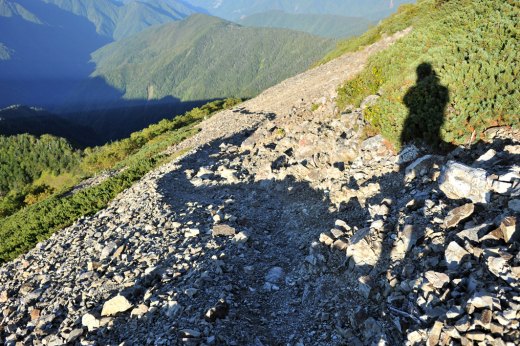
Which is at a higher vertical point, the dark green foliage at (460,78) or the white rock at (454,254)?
the dark green foliage at (460,78)

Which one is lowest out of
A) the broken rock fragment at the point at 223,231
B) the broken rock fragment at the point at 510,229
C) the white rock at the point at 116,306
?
the white rock at the point at 116,306

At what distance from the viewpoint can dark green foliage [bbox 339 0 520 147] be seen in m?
11.2

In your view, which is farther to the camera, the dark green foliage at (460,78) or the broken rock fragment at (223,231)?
the broken rock fragment at (223,231)

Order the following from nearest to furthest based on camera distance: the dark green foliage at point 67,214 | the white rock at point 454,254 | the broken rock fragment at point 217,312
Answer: the white rock at point 454,254
the broken rock fragment at point 217,312
the dark green foliage at point 67,214

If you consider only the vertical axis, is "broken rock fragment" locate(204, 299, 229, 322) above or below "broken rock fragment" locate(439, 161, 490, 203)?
below

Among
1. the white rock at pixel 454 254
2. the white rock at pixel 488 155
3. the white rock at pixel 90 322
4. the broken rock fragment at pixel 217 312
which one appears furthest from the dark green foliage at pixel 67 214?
the white rock at pixel 488 155

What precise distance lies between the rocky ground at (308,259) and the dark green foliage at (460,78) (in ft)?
2.91

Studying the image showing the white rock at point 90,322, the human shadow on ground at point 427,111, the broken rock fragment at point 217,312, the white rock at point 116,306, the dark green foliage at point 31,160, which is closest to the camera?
the broken rock fragment at point 217,312

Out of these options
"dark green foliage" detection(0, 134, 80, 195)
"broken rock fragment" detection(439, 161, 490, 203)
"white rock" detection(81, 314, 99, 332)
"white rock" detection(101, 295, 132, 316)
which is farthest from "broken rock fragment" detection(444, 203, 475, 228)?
"dark green foliage" detection(0, 134, 80, 195)

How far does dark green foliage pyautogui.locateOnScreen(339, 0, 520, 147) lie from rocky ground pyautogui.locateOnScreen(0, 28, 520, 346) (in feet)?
2.91

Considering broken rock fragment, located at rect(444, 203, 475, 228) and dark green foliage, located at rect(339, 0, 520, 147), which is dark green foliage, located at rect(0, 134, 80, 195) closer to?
dark green foliage, located at rect(339, 0, 520, 147)

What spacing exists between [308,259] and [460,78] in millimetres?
8517

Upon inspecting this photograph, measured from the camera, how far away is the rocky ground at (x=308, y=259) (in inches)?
279

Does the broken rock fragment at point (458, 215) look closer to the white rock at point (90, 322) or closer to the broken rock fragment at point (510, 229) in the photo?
the broken rock fragment at point (510, 229)
